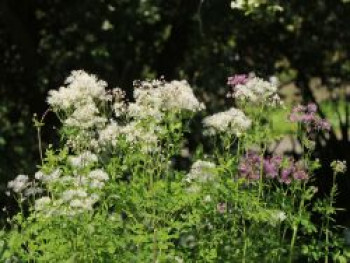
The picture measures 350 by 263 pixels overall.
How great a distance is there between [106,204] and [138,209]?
0.16 metres

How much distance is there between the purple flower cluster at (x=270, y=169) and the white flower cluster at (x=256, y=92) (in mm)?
345

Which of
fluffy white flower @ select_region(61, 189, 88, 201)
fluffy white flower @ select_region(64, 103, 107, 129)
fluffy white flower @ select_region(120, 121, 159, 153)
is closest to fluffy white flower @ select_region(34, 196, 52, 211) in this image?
fluffy white flower @ select_region(61, 189, 88, 201)

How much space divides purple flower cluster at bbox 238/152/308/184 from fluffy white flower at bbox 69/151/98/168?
34.4 inches

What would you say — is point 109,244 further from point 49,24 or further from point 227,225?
point 49,24

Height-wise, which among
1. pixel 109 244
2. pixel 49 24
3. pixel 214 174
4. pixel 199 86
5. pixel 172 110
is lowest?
pixel 109 244

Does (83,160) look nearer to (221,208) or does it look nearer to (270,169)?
(221,208)

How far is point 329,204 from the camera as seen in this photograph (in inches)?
194

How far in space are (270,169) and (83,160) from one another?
1086 millimetres

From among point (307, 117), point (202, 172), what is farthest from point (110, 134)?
point (307, 117)

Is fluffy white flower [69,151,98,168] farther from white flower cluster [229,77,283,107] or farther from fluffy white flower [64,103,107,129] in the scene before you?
white flower cluster [229,77,283,107]

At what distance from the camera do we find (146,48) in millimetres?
9211

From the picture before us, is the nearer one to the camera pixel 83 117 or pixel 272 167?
pixel 83 117

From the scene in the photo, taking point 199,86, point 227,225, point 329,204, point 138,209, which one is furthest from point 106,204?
point 199,86

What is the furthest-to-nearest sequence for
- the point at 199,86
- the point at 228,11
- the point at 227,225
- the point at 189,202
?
the point at 199,86 → the point at 228,11 → the point at 227,225 → the point at 189,202
